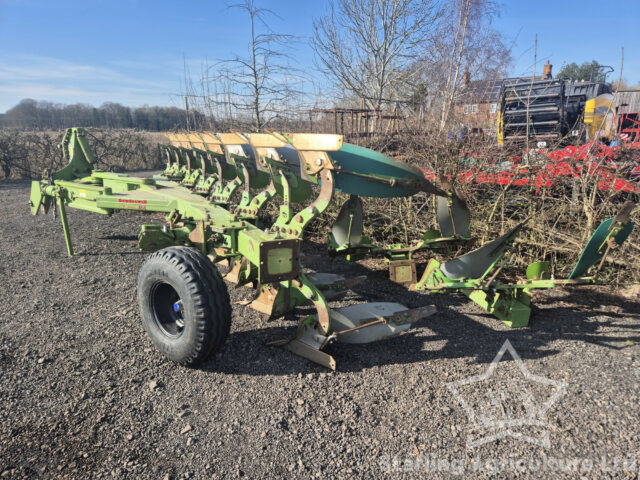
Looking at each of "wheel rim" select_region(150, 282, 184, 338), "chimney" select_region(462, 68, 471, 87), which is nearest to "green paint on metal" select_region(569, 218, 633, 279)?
"wheel rim" select_region(150, 282, 184, 338)

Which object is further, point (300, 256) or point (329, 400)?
point (300, 256)

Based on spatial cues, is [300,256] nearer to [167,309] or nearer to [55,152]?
[167,309]

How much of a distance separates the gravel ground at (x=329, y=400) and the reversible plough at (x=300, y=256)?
25 centimetres

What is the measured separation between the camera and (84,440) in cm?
219

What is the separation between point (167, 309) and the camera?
3076mm

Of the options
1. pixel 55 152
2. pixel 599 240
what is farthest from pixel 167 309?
pixel 55 152

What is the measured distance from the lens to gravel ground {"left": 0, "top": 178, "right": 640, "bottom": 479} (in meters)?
2.04

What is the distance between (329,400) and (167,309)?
1.44 meters

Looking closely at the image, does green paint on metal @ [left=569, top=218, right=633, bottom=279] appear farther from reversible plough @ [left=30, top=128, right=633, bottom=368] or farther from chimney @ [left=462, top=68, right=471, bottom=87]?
chimney @ [left=462, top=68, right=471, bottom=87]

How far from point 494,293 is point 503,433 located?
4.06 feet

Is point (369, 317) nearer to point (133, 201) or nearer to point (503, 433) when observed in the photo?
point (503, 433)

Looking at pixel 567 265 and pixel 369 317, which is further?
pixel 567 265

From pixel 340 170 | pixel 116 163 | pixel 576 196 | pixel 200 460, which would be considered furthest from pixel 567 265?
pixel 116 163

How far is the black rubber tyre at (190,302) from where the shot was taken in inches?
102
